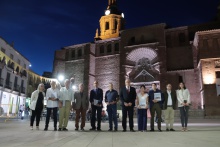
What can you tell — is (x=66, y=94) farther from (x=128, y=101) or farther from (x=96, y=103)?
(x=128, y=101)

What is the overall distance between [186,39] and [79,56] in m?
18.2

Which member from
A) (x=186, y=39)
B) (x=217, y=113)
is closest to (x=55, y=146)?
(x=217, y=113)

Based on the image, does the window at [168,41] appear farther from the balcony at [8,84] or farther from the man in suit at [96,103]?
the man in suit at [96,103]

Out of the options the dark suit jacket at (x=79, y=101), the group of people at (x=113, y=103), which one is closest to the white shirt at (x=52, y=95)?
the group of people at (x=113, y=103)

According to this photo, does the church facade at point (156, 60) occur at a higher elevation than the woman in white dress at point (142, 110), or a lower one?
higher

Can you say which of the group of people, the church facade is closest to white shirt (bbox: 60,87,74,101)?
the group of people

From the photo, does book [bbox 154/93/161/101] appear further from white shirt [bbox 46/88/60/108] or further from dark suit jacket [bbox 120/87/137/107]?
white shirt [bbox 46/88/60/108]

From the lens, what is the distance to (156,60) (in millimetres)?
30141

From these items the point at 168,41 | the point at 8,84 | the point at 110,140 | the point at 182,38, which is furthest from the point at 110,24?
the point at 110,140

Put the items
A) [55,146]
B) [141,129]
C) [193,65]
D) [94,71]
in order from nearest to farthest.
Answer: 1. [55,146]
2. [141,129]
3. [193,65]
4. [94,71]

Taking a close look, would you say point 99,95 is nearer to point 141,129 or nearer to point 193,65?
point 141,129

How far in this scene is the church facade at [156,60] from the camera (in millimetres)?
23391

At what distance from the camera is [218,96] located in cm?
2203

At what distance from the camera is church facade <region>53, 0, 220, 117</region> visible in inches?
921
